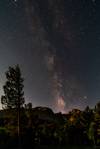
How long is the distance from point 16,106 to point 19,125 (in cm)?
391

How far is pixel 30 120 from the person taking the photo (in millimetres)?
79812

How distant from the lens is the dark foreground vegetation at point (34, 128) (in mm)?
67625

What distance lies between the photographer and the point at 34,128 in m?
79.5

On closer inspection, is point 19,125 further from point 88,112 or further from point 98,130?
point 88,112

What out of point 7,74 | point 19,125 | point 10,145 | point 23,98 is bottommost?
point 10,145

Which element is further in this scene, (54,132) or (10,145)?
(54,132)

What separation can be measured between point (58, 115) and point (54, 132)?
92.5 ft

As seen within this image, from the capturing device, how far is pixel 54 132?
265 ft

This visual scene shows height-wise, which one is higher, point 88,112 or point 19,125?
point 88,112

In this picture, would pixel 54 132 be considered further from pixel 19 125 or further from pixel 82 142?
pixel 19 125

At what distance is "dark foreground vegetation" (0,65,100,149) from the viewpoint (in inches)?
2662

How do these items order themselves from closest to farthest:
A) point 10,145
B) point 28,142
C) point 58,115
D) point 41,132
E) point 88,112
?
point 10,145
point 28,142
point 41,132
point 88,112
point 58,115

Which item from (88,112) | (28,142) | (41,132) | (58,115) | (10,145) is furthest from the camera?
(58,115)

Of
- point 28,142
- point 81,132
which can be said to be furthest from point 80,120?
point 28,142
